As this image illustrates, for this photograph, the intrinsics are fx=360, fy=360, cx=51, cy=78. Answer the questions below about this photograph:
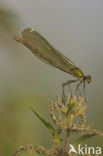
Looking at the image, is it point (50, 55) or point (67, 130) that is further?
point (50, 55)

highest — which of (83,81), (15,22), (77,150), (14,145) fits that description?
(15,22)

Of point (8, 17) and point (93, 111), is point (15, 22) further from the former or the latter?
point (93, 111)

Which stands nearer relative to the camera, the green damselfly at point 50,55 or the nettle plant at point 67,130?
the nettle plant at point 67,130

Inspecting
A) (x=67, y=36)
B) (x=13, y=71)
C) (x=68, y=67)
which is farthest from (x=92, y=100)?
(x=68, y=67)

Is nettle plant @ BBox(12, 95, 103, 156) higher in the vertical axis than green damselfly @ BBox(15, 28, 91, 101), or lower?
lower

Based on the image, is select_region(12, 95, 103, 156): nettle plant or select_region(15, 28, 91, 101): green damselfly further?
select_region(15, 28, 91, 101): green damselfly

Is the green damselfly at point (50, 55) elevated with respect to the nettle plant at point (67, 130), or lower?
elevated

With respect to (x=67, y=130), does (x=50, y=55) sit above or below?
above

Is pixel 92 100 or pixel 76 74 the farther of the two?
pixel 92 100
